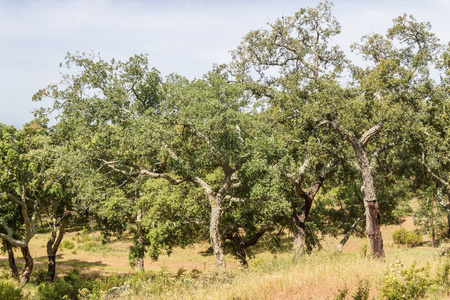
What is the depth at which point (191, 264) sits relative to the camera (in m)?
31.4

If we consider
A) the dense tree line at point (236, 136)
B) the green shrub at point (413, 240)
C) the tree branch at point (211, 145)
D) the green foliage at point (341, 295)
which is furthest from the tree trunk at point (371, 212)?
the green shrub at point (413, 240)

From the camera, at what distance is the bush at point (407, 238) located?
32188 mm

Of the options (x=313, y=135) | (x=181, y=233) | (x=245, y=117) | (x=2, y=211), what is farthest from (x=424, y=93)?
(x=2, y=211)

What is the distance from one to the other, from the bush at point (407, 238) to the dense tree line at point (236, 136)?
18310 millimetres

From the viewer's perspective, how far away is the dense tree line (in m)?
12.9

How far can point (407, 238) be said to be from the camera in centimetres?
3241

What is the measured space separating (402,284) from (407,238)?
30.8 metres

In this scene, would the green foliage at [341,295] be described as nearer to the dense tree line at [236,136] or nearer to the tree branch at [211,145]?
the dense tree line at [236,136]

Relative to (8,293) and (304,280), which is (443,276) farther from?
(8,293)

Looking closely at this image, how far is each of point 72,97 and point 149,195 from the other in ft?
19.2

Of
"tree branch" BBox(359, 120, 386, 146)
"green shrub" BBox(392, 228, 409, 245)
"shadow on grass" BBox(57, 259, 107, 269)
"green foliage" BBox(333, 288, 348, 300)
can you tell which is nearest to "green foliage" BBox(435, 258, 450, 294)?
"green foliage" BBox(333, 288, 348, 300)

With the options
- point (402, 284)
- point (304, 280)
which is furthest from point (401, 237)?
point (402, 284)

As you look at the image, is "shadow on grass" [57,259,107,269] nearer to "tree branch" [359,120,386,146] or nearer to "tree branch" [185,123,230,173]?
"tree branch" [185,123,230,173]

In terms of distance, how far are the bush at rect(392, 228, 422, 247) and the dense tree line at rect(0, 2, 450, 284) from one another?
18.3m
